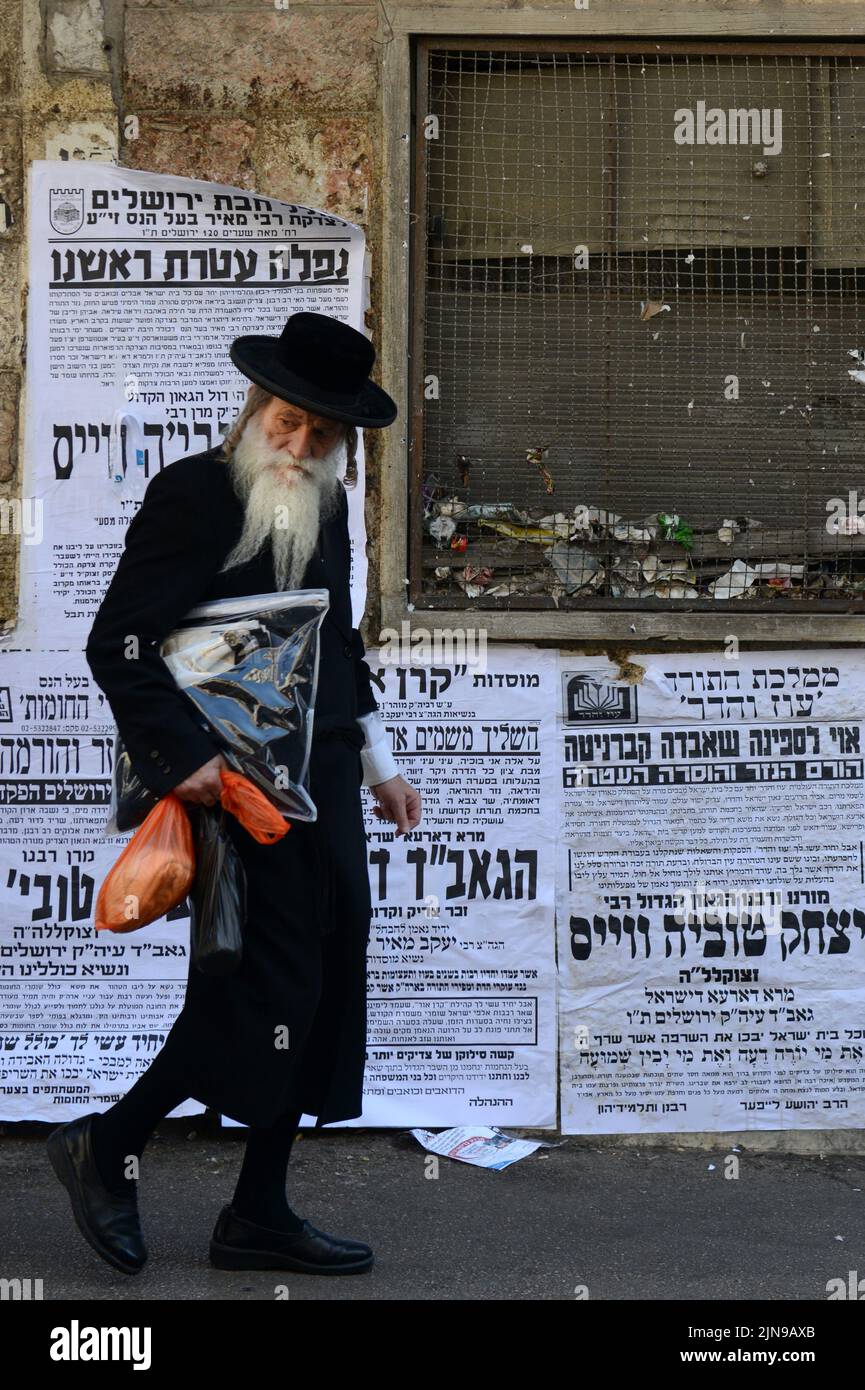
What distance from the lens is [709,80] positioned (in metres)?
4.91

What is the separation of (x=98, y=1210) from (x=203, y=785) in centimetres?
101

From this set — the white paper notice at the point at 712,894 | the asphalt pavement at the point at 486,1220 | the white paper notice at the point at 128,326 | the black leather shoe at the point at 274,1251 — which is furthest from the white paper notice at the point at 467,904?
the black leather shoe at the point at 274,1251

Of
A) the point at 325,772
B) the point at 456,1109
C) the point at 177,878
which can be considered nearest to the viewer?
the point at 177,878

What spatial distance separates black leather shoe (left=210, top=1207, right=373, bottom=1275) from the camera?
3.40 metres

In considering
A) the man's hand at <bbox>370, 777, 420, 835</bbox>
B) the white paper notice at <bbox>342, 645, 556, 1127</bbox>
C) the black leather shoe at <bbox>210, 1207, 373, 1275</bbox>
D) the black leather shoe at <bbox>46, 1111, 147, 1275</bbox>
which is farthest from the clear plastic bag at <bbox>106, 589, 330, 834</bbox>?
the white paper notice at <bbox>342, 645, 556, 1127</bbox>

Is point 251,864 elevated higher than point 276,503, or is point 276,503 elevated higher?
point 276,503

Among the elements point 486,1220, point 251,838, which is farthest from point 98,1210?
point 486,1220

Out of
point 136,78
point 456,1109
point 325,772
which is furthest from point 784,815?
point 136,78

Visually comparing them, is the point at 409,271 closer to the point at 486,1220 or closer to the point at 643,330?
the point at 643,330

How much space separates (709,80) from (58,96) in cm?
214

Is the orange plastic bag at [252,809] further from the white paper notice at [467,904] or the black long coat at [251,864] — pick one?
the white paper notice at [467,904]

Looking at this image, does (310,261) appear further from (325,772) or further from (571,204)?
(325,772)

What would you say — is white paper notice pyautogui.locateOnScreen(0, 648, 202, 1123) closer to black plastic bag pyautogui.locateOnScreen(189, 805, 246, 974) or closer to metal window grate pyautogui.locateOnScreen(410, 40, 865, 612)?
metal window grate pyautogui.locateOnScreen(410, 40, 865, 612)

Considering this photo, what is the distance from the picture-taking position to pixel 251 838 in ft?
10.8
